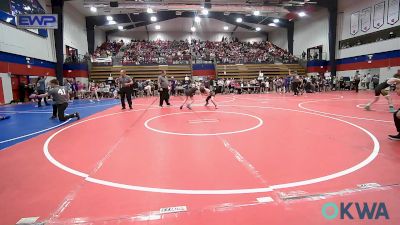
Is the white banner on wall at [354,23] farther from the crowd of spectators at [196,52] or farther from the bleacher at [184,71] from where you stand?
the crowd of spectators at [196,52]

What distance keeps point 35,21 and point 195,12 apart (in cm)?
1850

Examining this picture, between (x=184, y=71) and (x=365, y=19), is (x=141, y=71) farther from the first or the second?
(x=365, y=19)

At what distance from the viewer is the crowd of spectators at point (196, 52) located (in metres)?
30.2

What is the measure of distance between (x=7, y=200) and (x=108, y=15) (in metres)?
29.4

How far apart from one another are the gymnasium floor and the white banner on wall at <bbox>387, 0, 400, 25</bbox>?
65.9 ft

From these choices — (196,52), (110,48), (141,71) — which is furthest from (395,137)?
(110,48)

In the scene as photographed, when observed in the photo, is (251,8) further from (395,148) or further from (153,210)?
(153,210)

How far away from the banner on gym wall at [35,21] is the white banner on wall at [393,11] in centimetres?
2428

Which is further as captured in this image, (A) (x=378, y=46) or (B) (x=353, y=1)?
(B) (x=353, y=1)

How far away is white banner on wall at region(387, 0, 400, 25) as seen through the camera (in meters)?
20.5

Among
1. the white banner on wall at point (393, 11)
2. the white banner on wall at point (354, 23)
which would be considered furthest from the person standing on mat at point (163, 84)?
the white banner on wall at point (354, 23)

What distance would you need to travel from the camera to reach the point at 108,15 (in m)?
28.7

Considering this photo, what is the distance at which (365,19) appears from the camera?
23656 millimetres

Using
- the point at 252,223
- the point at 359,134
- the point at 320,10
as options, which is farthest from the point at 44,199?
the point at 320,10
